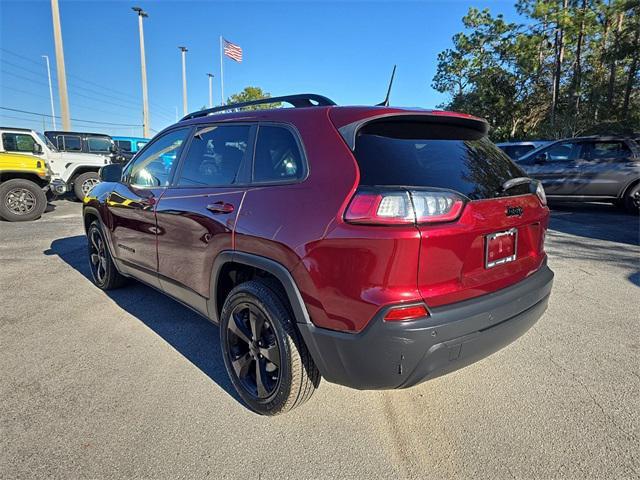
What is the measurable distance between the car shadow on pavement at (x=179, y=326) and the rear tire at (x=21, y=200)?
16.4 feet

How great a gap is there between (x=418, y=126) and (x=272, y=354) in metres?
1.49

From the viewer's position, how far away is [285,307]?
2125 millimetres

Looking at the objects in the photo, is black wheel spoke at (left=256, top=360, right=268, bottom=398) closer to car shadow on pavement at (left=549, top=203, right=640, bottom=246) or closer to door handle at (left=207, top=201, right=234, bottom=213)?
door handle at (left=207, top=201, right=234, bottom=213)

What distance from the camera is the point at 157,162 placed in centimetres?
342

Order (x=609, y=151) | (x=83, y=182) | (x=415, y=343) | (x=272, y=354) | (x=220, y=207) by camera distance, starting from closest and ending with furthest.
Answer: (x=415, y=343), (x=272, y=354), (x=220, y=207), (x=609, y=151), (x=83, y=182)

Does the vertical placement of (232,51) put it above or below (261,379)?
above

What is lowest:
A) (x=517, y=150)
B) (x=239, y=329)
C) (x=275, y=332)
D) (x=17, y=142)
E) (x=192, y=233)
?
(x=239, y=329)

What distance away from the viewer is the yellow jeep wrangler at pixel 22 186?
8.47m

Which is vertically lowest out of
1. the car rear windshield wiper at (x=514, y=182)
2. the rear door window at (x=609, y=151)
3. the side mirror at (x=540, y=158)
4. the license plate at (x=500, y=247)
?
the license plate at (x=500, y=247)

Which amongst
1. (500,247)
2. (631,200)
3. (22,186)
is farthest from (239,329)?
(631,200)

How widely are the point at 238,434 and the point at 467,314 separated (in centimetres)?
137

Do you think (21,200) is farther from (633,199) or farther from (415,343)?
(633,199)

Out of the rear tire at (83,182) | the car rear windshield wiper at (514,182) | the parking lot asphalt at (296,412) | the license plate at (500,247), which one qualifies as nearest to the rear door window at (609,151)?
the parking lot asphalt at (296,412)

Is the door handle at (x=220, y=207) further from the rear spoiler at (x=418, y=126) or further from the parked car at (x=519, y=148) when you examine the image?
the parked car at (x=519, y=148)
